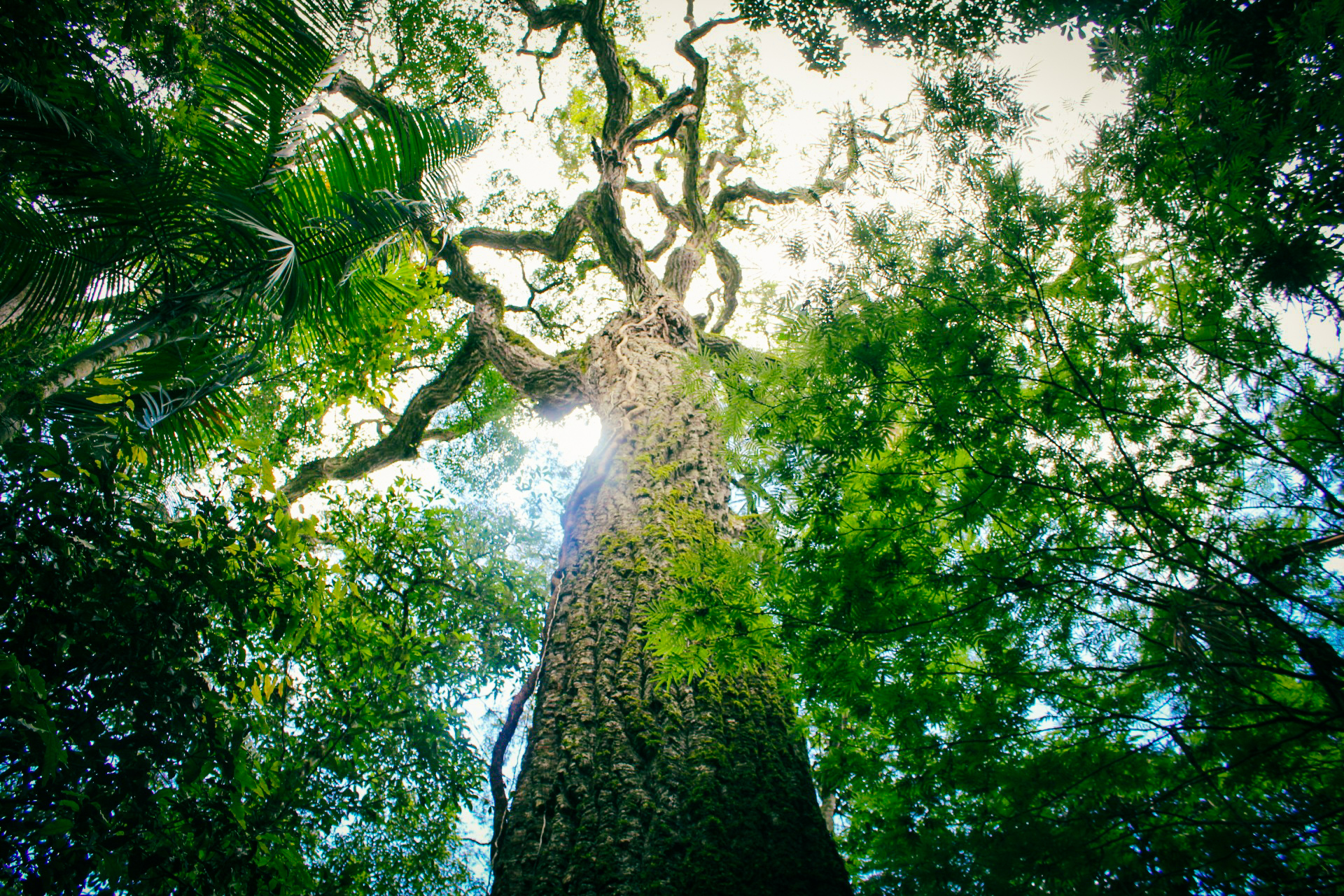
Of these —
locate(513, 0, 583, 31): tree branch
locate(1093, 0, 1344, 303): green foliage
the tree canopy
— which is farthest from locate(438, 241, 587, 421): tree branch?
locate(1093, 0, 1344, 303): green foliage

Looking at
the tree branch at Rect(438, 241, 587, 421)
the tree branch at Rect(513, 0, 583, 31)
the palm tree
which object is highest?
the tree branch at Rect(513, 0, 583, 31)

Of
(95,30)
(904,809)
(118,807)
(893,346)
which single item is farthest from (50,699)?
(95,30)

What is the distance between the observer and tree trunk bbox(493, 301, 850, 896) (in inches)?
60.7

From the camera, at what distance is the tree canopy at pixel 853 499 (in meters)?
1.35

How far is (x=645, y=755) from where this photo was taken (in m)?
1.87

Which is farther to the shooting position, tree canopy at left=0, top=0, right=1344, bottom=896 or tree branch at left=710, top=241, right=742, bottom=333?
tree branch at left=710, top=241, right=742, bottom=333

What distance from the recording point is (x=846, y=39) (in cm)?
483

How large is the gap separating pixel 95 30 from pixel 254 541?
5.56 m

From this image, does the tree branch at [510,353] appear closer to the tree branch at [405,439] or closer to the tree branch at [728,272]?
the tree branch at [405,439]

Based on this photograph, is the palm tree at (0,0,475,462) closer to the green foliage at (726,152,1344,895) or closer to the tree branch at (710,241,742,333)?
the green foliage at (726,152,1344,895)

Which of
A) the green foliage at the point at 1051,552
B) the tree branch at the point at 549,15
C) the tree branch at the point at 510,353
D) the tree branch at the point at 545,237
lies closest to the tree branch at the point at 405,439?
the tree branch at the point at 510,353

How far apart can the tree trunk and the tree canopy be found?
27mm

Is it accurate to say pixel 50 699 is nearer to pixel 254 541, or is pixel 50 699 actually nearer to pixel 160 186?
pixel 254 541

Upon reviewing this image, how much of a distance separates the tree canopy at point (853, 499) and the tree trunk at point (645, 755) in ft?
0.09
